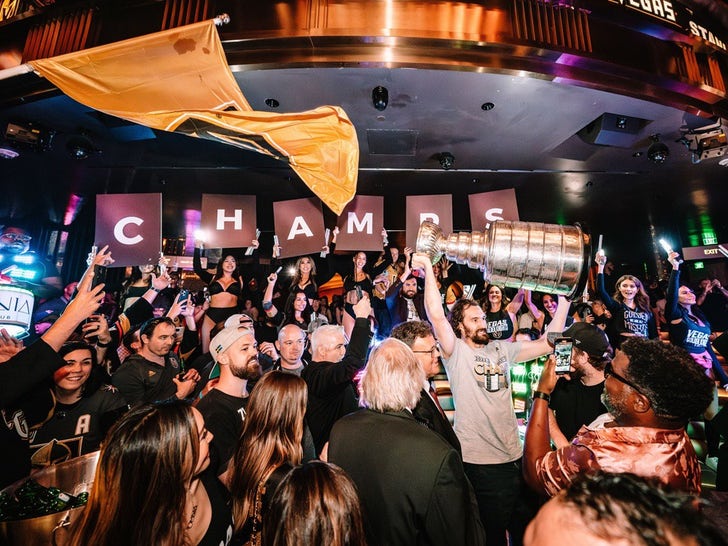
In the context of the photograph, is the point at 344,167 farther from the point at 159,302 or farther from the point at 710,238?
the point at 710,238

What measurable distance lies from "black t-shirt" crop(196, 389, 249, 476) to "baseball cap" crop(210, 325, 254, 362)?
0.38 metres

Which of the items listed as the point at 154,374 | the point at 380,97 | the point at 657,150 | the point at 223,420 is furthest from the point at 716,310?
the point at 154,374

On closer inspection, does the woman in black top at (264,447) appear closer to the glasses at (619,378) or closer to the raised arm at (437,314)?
the raised arm at (437,314)

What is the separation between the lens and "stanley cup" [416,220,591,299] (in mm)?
2164

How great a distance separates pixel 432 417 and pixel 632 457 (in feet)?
A: 3.59

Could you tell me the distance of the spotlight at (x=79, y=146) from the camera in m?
5.84

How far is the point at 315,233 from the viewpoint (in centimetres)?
664

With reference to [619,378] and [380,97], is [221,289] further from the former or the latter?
[619,378]

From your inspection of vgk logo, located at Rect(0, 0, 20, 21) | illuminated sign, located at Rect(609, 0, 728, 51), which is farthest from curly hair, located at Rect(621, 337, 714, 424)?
vgk logo, located at Rect(0, 0, 20, 21)

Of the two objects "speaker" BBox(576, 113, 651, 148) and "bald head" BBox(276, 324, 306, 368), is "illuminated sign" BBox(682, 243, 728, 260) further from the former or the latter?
"bald head" BBox(276, 324, 306, 368)

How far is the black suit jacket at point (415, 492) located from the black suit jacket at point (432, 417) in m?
0.46

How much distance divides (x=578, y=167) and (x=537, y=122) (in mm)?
2523

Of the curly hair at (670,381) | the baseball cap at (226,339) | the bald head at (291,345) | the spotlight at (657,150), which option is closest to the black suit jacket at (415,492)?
the curly hair at (670,381)

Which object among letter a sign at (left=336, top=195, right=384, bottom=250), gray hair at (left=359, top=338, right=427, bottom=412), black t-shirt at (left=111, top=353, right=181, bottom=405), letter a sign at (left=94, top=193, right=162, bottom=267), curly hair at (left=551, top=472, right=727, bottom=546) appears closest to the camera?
curly hair at (left=551, top=472, right=727, bottom=546)
